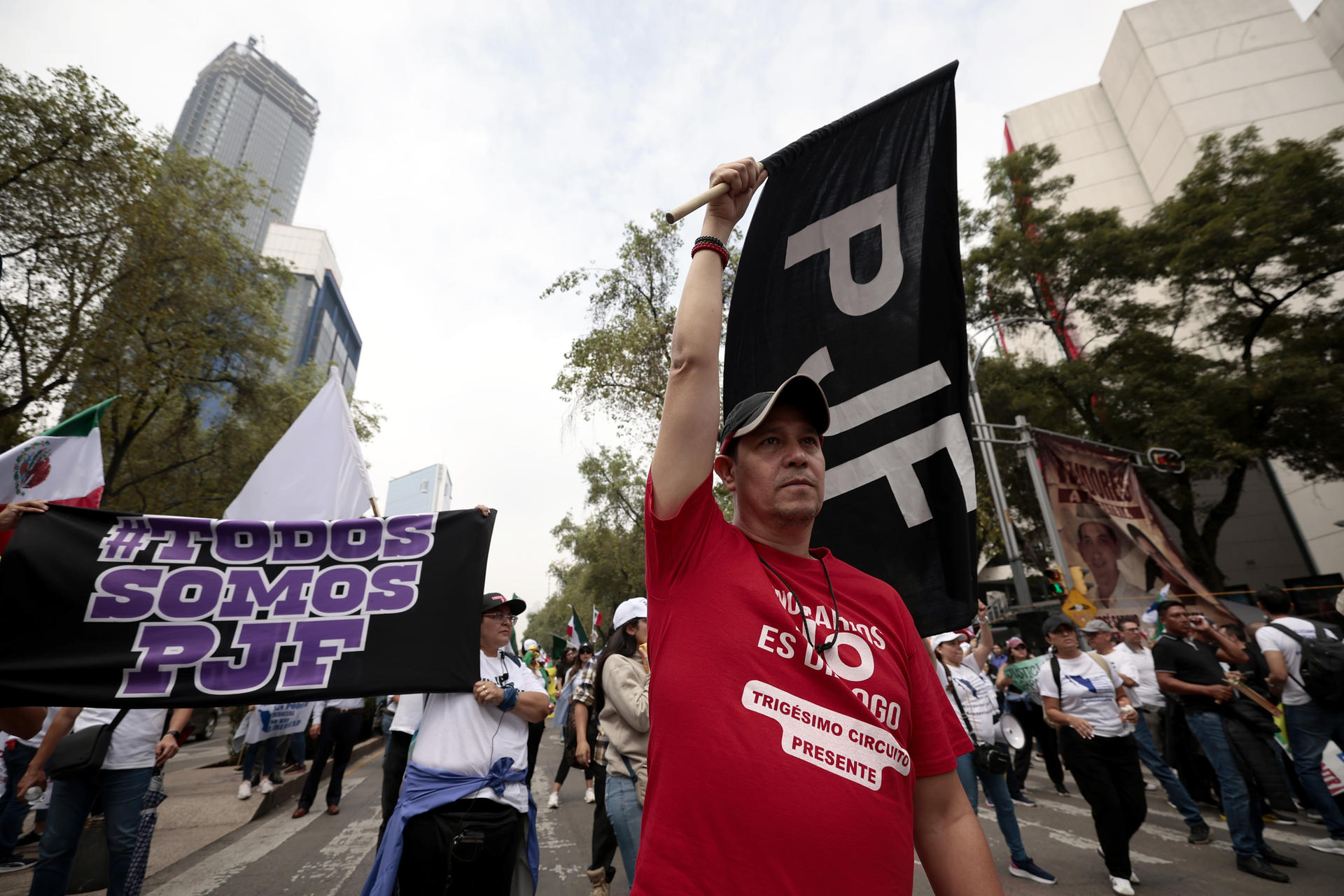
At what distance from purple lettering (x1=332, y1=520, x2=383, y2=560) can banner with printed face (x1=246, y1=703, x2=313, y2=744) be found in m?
4.82

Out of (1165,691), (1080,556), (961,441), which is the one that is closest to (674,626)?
(961,441)

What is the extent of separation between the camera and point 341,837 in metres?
6.73

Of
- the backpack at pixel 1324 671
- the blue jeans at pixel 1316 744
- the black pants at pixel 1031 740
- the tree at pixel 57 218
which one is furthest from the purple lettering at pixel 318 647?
the tree at pixel 57 218

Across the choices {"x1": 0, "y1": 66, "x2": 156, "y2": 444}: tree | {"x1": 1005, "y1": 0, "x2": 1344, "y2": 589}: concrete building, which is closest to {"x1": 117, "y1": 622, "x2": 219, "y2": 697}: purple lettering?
{"x1": 0, "y1": 66, "x2": 156, "y2": 444}: tree

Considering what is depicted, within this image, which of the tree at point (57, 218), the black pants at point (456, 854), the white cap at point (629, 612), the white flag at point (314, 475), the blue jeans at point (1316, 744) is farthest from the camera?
the tree at point (57, 218)

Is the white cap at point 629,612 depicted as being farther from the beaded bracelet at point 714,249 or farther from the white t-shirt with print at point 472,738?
the beaded bracelet at point 714,249

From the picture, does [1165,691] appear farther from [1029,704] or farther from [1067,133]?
[1067,133]

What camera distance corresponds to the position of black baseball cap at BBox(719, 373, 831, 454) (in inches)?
63.7

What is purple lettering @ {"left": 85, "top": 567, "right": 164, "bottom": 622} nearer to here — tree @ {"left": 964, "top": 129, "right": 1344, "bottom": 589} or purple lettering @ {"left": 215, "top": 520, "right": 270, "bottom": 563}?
purple lettering @ {"left": 215, "top": 520, "right": 270, "bottom": 563}

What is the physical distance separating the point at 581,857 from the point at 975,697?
3.80 metres

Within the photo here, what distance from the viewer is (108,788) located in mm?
4090

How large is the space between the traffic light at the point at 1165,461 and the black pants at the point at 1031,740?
1125 centimetres

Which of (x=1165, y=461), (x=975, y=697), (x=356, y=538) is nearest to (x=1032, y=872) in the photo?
(x=975, y=697)

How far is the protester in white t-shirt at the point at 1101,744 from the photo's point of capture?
481 cm
